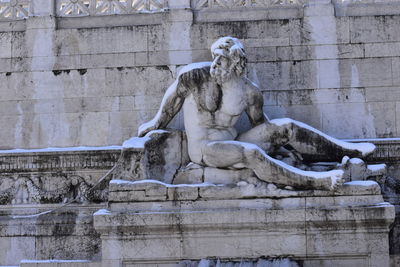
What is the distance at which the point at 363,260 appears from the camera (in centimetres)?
1059

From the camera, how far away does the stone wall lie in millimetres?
12312

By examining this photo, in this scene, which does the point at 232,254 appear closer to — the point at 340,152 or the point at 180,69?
the point at 340,152

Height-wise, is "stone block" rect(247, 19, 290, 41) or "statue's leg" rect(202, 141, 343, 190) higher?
"stone block" rect(247, 19, 290, 41)

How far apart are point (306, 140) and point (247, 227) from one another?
5.83 ft

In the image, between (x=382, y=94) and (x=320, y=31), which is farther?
(x=320, y=31)

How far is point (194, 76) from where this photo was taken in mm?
11344

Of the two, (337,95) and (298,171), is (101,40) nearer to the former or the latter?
(337,95)

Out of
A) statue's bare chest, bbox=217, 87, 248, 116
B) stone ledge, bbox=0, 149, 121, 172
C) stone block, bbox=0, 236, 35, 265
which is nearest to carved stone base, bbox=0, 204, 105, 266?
stone block, bbox=0, 236, 35, 265

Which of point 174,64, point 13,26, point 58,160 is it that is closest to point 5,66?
point 13,26

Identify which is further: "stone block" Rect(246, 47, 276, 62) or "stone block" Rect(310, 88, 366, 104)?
"stone block" Rect(246, 47, 276, 62)

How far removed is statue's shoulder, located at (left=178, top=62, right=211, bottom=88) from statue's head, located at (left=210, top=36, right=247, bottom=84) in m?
0.17

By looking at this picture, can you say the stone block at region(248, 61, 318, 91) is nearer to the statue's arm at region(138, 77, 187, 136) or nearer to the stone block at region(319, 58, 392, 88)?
the stone block at region(319, 58, 392, 88)

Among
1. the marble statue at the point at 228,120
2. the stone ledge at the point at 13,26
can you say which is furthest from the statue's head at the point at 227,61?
the stone ledge at the point at 13,26

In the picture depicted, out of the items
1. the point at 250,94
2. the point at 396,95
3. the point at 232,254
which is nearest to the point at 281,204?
the point at 232,254
